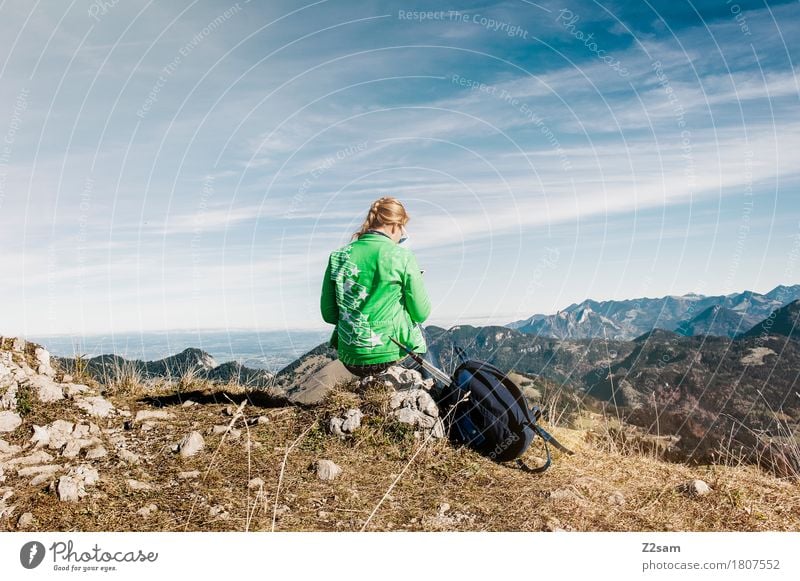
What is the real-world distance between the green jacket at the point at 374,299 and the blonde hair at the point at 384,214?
0.59ft

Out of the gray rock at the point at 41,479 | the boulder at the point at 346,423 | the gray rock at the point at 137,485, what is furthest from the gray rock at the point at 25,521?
the boulder at the point at 346,423

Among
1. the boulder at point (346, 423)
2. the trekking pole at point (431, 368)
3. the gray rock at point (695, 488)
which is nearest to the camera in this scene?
the gray rock at point (695, 488)

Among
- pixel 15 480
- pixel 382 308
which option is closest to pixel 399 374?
pixel 382 308

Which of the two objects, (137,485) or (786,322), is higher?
(137,485)

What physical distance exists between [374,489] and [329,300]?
269cm

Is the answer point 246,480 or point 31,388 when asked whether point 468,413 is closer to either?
point 246,480

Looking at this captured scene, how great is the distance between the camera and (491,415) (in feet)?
22.5

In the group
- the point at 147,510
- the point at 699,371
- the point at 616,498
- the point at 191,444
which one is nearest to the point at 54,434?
the point at 191,444

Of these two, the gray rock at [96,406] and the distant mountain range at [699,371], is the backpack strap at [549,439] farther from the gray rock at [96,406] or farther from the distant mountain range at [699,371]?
the distant mountain range at [699,371]

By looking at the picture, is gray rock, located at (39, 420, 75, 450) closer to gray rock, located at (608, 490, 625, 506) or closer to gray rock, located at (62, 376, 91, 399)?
gray rock, located at (62, 376, 91, 399)

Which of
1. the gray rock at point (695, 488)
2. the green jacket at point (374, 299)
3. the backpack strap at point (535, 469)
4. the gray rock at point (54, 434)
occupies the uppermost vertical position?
the green jacket at point (374, 299)

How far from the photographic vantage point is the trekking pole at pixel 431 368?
24.2 ft

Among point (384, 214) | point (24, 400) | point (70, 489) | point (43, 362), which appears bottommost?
point (70, 489)

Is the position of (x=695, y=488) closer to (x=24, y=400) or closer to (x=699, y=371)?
(x=24, y=400)
